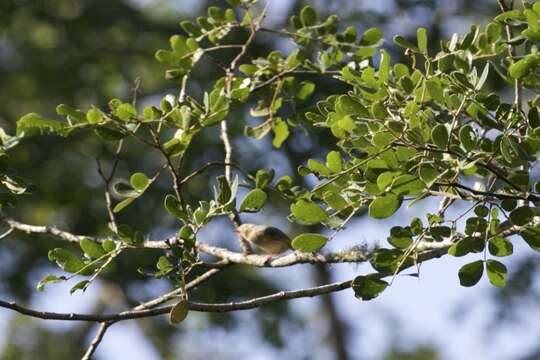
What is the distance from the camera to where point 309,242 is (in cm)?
172

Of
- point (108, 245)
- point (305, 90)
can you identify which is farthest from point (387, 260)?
point (305, 90)

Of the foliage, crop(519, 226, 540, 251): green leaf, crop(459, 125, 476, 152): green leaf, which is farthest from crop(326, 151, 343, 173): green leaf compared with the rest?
crop(519, 226, 540, 251): green leaf

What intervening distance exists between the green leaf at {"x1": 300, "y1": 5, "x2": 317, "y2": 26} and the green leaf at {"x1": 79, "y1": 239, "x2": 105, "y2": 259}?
84 centimetres

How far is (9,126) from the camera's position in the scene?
632 cm

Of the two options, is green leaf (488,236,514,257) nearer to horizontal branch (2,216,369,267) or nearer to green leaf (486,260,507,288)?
green leaf (486,260,507,288)

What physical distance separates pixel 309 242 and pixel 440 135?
30 cm

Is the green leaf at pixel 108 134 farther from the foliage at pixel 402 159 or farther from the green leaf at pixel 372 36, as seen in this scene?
the green leaf at pixel 372 36

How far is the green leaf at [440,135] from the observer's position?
1.56 meters

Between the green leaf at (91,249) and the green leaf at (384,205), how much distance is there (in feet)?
1.74

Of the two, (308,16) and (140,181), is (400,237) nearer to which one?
(140,181)

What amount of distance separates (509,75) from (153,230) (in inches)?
165

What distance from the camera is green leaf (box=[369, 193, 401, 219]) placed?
157 cm

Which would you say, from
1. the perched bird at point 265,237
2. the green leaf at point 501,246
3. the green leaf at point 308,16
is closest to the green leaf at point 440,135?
the green leaf at point 501,246

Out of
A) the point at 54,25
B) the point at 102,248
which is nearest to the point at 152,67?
the point at 54,25
